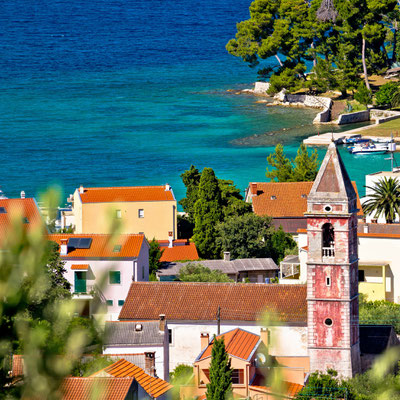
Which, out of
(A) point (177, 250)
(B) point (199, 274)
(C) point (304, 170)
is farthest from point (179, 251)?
(C) point (304, 170)

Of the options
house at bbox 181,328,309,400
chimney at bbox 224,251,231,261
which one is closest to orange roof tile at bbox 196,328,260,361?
house at bbox 181,328,309,400

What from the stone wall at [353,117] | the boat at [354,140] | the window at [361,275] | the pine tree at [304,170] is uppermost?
the stone wall at [353,117]

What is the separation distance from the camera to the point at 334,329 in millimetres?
30422

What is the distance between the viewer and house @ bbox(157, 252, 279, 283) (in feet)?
131

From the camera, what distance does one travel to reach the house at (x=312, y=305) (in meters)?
30.3

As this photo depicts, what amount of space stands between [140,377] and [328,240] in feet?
29.8

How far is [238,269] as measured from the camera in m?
40.4

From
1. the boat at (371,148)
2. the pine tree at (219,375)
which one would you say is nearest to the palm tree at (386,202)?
the pine tree at (219,375)

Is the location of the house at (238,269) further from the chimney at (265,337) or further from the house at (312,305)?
the chimney at (265,337)

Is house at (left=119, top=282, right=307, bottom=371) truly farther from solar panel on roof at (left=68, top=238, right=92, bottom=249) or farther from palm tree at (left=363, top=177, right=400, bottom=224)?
palm tree at (left=363, top=177, right=400, bottom=224)

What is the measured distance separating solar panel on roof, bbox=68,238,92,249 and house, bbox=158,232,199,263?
547cm

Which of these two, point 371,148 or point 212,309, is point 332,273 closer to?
point 212,309

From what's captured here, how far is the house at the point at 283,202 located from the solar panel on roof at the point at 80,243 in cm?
1121

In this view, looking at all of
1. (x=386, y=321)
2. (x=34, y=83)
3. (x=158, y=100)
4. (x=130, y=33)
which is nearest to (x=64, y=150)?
(x=158, y=100)
